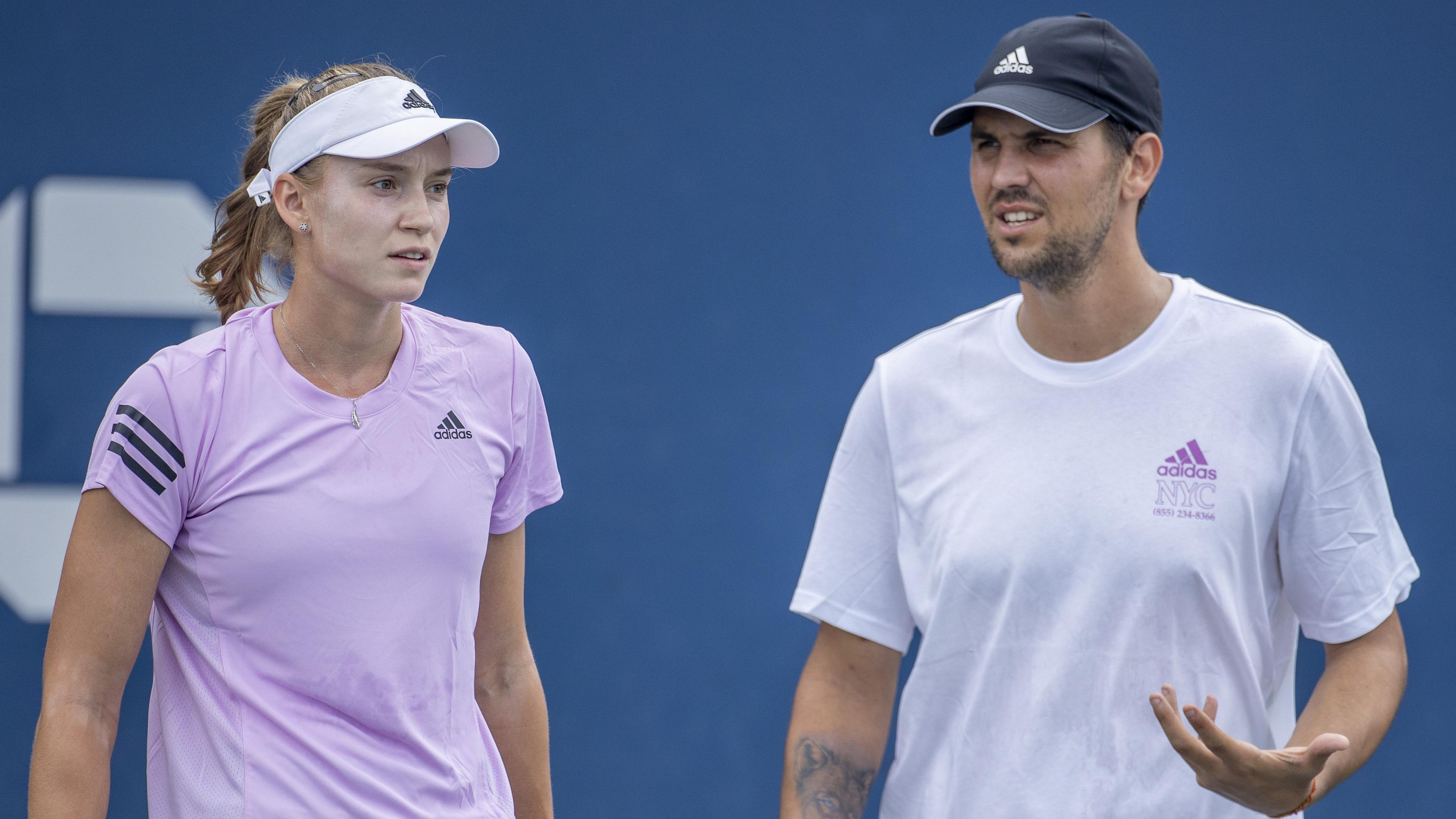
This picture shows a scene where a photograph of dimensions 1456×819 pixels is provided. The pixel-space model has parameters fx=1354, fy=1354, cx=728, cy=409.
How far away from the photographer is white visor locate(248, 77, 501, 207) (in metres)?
1.41

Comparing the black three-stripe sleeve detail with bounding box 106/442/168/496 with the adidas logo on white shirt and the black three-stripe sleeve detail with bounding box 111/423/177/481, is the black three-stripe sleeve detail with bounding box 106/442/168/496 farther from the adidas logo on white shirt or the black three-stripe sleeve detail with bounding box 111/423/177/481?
the adidas logo on white shirt

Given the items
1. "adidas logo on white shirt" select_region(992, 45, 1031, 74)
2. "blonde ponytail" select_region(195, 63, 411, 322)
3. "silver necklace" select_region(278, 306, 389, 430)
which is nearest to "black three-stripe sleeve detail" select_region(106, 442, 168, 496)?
"silver necklace" select_region(278, 306, 389, 430)

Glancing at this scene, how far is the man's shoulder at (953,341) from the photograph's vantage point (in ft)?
5.45

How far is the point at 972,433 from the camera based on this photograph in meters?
1.59

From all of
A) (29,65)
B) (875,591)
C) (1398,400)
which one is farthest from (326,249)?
(1398,400)

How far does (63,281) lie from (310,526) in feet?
4.35

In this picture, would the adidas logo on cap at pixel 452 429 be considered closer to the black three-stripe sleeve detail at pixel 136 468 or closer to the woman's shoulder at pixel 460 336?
the woman's shoulder at pixel 460 336

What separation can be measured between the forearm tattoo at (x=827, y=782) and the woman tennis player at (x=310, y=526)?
35 cm

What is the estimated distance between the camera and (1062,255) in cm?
154

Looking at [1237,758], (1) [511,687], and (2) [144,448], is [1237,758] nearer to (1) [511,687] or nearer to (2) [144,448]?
(1) [511,687]

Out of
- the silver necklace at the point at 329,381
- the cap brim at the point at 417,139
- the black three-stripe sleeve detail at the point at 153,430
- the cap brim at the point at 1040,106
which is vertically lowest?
the black three-stripe sleeve detail at the point at 153,430

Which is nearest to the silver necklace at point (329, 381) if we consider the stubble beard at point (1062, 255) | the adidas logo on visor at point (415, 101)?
the adidas logo on visor at point (415, 101)

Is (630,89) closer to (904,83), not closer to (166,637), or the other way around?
(904,83)

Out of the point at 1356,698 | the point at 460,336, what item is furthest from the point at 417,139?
the point at 1356,698
